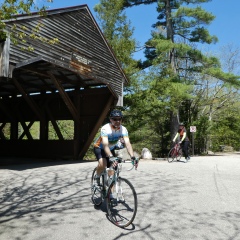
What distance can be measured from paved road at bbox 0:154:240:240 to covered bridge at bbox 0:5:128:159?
17.3ft

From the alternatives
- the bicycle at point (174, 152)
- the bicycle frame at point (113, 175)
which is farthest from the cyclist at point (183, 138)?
the bicycle frame at point (113, 175)

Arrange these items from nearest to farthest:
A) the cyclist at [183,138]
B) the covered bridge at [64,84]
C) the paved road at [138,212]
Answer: the paved road at [138,212] < the covered bridge at [64,84] < the cyclist at [183,138]

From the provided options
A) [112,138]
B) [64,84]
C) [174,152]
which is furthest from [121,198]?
[64,84]

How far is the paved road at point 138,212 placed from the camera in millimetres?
4246

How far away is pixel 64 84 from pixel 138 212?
1239 centimetres

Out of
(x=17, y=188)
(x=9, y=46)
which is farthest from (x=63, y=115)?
(x=17, y=188)

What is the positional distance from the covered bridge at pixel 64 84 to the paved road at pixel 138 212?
17.3 ft

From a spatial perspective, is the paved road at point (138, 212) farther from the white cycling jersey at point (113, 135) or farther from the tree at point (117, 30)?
the tree at point (117, 30)

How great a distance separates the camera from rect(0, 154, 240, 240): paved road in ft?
13.9

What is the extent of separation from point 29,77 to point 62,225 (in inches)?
490

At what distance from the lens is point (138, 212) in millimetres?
5297

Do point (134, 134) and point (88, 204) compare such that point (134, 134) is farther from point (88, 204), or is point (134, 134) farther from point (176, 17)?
point (88, 204)

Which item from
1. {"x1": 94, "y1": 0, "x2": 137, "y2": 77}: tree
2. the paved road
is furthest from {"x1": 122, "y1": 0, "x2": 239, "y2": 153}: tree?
the paved road

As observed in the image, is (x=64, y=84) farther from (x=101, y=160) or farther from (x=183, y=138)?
(x=101, y=160)
